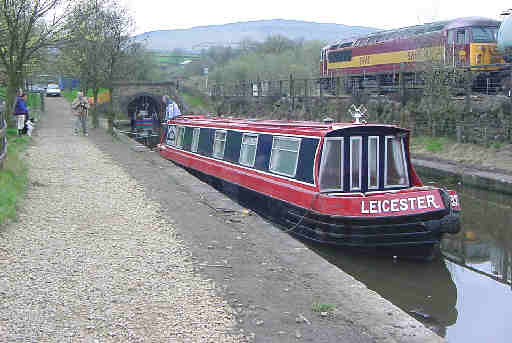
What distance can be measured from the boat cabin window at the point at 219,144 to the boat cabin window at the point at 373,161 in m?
4.36

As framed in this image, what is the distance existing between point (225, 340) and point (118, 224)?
3.60m

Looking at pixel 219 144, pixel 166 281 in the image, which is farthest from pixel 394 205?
pixel 219 144

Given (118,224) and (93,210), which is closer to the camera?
(118,224)

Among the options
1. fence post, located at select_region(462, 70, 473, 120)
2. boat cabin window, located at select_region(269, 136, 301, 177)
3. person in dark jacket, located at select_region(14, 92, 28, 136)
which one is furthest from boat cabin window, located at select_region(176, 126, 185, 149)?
fence post, located at select_region(462, 70, 473, 120)

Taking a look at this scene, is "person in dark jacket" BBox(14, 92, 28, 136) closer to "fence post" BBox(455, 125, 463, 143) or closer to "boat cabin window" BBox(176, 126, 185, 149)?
"boat cabin window" BBox(176, 126, 185, 149)

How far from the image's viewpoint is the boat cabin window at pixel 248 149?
1114 cm

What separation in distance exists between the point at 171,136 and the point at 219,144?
4.20 metres

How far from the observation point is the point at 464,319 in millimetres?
6910

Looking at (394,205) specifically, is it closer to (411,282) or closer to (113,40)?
(411,282)

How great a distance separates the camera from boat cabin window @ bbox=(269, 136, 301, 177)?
31.4ft

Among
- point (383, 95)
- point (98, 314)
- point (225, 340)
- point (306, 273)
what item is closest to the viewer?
point (225, 340)

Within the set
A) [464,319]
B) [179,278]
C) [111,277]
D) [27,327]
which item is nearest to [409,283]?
[464,319]

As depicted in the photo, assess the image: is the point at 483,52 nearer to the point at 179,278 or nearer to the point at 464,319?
the point at 464,319

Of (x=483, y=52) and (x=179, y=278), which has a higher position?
(x=483, y=52)
